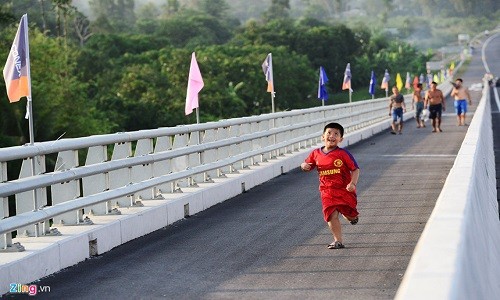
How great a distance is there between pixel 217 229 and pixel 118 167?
1.47 metres

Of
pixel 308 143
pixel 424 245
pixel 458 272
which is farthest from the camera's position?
pixel 308 143

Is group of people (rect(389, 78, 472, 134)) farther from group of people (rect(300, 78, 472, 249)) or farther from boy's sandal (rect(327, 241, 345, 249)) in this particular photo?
boy's sandal (rect(327, 241, 345, 249))

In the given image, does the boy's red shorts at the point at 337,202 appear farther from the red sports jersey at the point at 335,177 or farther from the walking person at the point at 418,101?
the walking person at the point at 418,101

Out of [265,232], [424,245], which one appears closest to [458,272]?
[424,245]

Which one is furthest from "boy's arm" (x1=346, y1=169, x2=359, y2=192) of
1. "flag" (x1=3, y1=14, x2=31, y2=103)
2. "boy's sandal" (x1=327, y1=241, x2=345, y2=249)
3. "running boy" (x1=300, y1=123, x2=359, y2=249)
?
"flag" (x1=3, y1=14, x2=31, y2=103)

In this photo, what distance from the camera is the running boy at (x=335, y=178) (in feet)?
38.4

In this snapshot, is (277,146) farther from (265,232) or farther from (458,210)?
(458,210)

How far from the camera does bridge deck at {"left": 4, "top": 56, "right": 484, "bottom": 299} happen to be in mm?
9352

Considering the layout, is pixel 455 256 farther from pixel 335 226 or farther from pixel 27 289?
pixel 335 226

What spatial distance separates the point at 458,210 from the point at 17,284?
402 centimetres

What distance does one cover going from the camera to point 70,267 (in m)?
10.9

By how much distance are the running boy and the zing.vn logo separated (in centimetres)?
311

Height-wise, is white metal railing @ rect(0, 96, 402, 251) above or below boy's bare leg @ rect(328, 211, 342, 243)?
above

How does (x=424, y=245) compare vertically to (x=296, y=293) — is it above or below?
above
